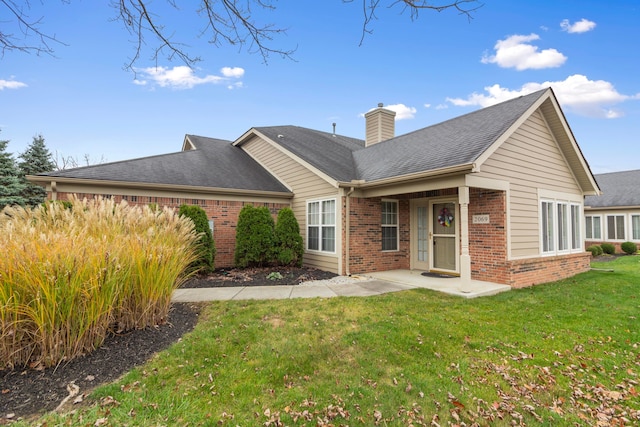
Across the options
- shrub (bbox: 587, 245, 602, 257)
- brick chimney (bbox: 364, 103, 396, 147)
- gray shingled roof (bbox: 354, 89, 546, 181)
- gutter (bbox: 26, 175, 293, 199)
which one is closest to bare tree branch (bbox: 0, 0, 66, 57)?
gutter (bbox: 26, 175, 293, 199)

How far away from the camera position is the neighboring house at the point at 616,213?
1673cm

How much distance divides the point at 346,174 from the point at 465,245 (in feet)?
14.3

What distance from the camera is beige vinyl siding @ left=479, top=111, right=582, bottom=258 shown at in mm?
7605

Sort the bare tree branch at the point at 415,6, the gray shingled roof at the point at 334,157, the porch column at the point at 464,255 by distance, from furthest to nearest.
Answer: the gray shingled roof at the point at 334,157, the porch column at the point at 464,255, the bare tree branch at the point at 415,6

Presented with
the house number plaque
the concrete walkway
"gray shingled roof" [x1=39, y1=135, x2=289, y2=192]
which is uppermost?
"gray shingled roof" [x1=39, y1=135, x2=289, y2=192]

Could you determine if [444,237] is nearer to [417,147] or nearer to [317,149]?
[417,147]

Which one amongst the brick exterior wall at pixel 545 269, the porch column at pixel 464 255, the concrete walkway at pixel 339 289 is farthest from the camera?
the brick exterior wall at pixel 545 269

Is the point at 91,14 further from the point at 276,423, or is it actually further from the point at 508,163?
the point at 508,163

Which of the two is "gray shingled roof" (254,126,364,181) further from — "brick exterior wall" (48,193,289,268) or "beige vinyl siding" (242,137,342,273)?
"brick exterior wall" (48,193,289,268)

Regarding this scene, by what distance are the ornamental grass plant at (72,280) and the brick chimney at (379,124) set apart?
11.8m

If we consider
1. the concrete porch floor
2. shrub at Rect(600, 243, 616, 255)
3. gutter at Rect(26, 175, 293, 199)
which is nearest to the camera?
the concrete porch floor

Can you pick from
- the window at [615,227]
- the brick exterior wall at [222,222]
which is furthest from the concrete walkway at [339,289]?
the window at [615,227]

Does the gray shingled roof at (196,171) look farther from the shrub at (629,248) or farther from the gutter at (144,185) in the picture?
the shrub at (629,248)

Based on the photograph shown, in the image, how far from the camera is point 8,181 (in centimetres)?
1473
